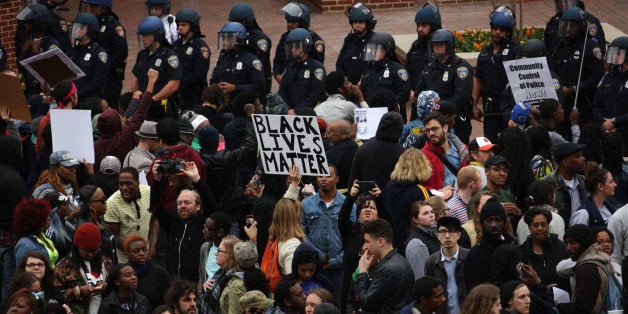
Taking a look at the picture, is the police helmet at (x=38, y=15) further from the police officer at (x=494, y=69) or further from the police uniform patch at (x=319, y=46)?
the police officer at (x=494, y=69)

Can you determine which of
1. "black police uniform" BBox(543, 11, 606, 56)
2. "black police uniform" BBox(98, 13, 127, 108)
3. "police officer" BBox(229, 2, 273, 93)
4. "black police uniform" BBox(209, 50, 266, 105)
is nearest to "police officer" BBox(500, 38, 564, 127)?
"black police uniform" BBox(543, 11, 606, 56)

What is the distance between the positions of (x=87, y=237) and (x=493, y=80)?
6938 mm

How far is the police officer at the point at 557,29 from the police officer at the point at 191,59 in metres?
4.20

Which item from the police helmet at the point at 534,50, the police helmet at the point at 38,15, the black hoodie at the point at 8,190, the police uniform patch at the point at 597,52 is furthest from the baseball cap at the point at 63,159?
the police uniform patch at the point at 597,52

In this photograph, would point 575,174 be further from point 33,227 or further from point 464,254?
point 33,227

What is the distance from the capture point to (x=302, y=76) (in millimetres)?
17078

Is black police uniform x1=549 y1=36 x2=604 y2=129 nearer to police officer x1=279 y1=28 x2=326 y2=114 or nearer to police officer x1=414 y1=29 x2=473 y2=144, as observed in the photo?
police officer x1=414 y1=29 x2=473 y2=144

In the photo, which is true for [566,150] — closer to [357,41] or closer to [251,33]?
[357,41]

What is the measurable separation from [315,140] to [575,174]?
2297mm

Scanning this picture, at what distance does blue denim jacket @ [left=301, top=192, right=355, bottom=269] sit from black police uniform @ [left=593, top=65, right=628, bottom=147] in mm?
Answer: 4752

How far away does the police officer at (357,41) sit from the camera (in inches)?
711

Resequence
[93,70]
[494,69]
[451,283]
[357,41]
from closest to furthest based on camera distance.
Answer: [451,283], [494,69], [357,41], [93,70]

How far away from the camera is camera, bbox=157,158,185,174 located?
1296 centimetres

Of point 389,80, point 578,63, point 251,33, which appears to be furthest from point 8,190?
point 578,63
